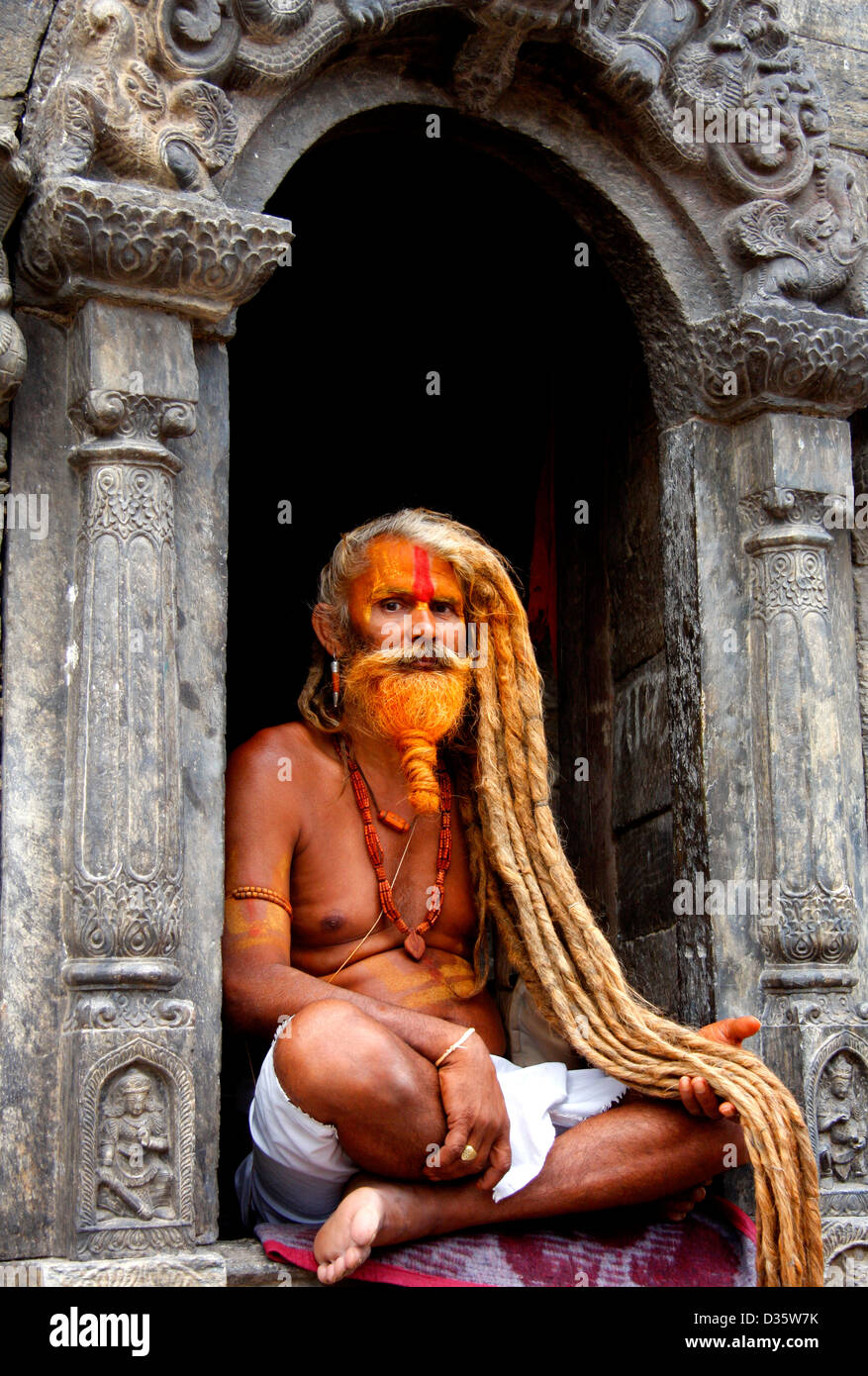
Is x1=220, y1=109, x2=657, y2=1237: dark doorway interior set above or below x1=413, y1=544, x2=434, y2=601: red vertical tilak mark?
above

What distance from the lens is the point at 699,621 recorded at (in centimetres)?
405

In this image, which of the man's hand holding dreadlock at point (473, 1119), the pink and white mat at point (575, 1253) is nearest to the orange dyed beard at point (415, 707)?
the man's hand holding dreadlock at point (473, 1119)

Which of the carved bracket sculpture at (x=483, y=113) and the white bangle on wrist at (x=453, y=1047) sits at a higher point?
the carved bracket sculpture at (x=483, y=113)

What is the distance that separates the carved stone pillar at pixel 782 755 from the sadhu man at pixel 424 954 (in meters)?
0.33

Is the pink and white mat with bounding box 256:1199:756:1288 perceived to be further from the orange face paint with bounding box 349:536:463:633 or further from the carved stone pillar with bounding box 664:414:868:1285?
the orange face paint with bounding box 349:536:463:633

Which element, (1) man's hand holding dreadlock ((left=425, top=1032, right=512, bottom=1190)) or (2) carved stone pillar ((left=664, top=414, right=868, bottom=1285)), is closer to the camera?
(1) man's hand holding dreadlock ((left=425, top=1032, right=512, bottom=1190))

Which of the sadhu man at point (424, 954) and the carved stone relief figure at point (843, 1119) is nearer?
the sadhu man at point (424, 954)

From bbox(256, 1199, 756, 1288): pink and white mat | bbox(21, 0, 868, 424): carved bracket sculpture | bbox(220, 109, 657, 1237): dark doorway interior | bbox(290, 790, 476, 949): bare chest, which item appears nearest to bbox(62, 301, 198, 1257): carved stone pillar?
bbox(21, 0, 868, 424): carved bracket sculpture

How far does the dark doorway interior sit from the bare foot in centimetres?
125

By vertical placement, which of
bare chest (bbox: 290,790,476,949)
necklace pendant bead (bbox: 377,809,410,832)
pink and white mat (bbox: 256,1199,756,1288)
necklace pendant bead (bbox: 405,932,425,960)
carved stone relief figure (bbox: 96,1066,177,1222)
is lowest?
pink and white mat (bbox: 256,1199,756,1288)

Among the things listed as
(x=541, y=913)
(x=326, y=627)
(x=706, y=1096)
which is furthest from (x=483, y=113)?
(x=706, y=1096)

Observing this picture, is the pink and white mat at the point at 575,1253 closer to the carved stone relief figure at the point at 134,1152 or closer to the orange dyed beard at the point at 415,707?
the carved stone relief figure at the point at 134,1152

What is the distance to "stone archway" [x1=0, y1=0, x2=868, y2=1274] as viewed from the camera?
321cm

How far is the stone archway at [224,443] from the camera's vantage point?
10.5 ft
